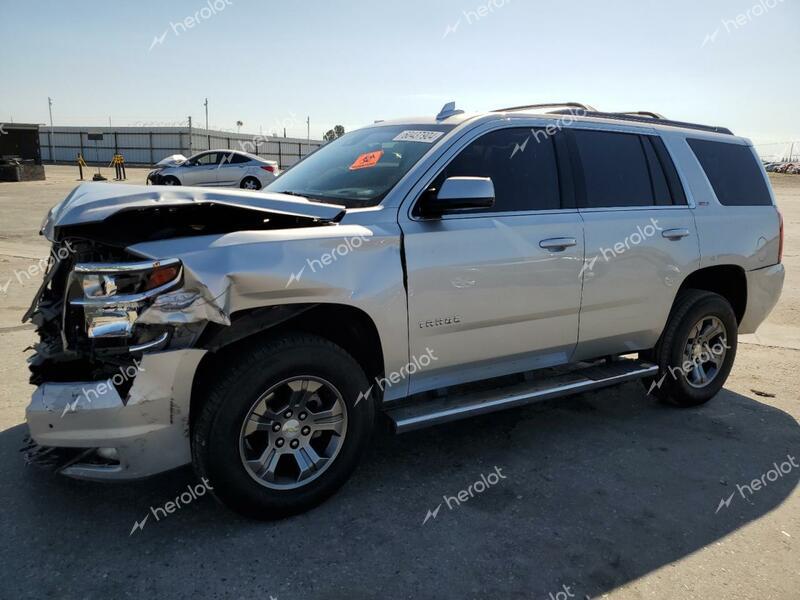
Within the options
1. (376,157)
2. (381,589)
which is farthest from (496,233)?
(381,589)

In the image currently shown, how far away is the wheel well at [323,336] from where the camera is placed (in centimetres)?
290

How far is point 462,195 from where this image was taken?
10.4 feet

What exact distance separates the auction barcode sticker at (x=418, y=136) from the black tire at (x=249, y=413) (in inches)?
54.6

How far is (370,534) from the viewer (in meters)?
3.00

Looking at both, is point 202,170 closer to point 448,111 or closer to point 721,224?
point 448,111

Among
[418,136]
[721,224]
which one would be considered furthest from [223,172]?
[721,224]

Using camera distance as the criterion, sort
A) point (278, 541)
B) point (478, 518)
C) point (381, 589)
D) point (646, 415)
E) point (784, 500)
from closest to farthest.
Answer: point (381, 589)
point (278, 541)
point (478, 518)
point (784, 500)
point (646, 415)

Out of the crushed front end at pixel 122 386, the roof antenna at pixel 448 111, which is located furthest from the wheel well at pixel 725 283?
the crushed front end at pixel 122 386

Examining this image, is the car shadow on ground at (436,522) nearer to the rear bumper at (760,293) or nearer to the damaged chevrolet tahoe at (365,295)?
the damaged chevrolet tahoe at (365,295)

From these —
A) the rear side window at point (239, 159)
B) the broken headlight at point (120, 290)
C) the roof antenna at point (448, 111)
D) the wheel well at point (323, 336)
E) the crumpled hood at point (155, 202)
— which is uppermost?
the rear side window at point (239, 159)

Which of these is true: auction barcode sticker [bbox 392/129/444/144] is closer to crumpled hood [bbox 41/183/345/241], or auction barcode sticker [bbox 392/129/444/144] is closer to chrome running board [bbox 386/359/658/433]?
crumpled hood [bbox 41/183/345/241]

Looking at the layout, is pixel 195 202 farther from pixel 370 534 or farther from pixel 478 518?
pixel 478 518

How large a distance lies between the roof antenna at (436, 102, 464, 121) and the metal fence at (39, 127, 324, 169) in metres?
46.5

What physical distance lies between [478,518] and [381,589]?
74 centimetres
